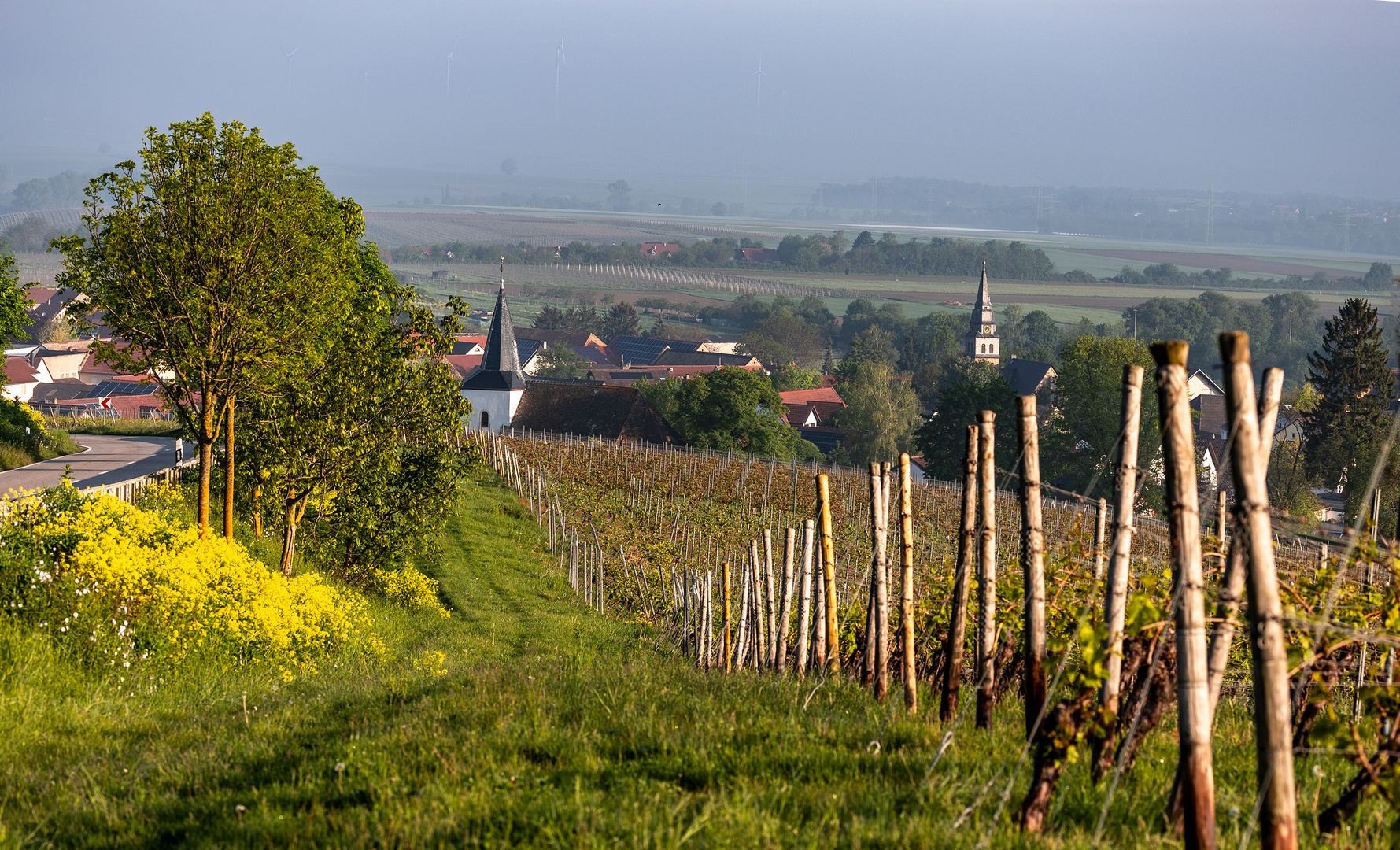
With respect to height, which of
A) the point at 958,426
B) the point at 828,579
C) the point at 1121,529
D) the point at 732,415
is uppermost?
the point at 1121,529

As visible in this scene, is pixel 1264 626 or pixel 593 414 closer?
pixel 1264 626

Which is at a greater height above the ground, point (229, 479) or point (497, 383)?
point (229, 479)

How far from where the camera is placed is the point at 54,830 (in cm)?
559

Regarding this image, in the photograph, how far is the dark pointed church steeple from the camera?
313 ft

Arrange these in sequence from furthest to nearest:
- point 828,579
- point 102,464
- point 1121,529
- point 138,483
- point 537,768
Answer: point 102,464 → point 138,483 → point 828,579 → point 537,768 → point 1121,529

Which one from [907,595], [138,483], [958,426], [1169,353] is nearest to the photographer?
[1169,353]

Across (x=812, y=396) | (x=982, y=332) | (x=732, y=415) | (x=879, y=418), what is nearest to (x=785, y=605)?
(x=732, y=415)

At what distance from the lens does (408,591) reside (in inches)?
866

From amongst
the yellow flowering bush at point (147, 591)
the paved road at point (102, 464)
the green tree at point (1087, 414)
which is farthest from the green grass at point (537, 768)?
the green tree at point (1087, 414)

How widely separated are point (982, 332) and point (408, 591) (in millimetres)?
162443

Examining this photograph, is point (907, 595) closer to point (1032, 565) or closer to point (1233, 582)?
point (1032, 565)

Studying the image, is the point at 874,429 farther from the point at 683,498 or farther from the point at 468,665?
the point at 468,665

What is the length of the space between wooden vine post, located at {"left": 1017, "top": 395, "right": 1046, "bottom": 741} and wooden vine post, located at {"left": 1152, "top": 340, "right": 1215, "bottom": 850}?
1.75m

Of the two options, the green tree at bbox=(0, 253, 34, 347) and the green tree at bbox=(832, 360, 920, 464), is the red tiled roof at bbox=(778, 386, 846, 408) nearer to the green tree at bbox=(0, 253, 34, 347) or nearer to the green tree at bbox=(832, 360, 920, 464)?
the green tree at bbox=(832, 360, 920, 464)
